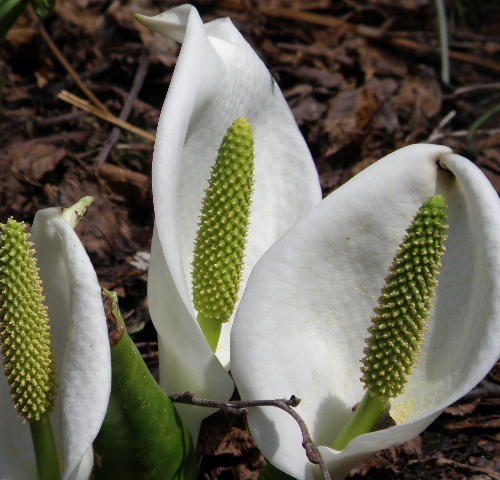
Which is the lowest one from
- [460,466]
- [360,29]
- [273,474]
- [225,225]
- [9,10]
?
[460,466]

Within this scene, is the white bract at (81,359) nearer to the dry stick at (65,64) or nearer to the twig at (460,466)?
the twig at (460,466)

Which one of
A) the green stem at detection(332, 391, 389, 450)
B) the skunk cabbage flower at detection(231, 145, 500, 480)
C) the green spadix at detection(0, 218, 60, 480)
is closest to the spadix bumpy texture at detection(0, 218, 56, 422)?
the green spadix at detection(0, 218, 60, 480)

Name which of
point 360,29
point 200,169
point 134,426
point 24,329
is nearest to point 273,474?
point 134,426

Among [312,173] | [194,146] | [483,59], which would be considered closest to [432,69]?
[483,59]

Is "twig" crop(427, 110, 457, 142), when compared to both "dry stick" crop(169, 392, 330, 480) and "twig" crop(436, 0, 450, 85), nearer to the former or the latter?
"twig" crop(436, 0, 450, 85)

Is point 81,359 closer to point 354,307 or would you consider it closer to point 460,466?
point 354,307

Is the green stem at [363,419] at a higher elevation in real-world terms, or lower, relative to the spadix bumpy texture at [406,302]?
lower

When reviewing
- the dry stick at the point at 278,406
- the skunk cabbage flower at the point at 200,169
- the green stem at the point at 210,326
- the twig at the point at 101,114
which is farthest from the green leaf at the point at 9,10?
the dry stick at the point at 278,406
